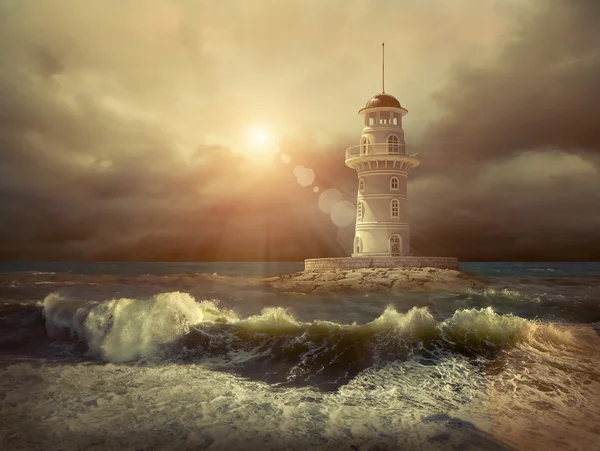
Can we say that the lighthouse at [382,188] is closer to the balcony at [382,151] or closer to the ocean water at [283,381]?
the balcony at [382,151]

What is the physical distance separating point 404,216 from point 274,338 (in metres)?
27.6

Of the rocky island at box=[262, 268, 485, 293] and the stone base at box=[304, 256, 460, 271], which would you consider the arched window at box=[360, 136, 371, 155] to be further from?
the rocky island at box=[262, 268, 485, 293]

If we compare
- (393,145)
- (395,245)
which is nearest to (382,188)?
(393,145)

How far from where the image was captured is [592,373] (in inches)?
381

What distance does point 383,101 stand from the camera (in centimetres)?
3888

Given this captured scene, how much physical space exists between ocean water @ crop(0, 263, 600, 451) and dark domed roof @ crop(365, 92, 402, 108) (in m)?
27.3

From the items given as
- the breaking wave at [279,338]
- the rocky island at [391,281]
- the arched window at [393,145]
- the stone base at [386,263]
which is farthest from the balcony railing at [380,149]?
the breaking wave at [279,338]

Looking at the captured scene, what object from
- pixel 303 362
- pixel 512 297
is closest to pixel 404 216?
pixel 512 297

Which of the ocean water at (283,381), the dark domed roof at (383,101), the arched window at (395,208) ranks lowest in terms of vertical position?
the ocean water at (283,381)

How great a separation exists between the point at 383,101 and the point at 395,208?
886cm

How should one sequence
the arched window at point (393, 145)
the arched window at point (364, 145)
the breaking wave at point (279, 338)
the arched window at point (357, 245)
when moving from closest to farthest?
the breaking wave at point (279, 338), the arched window at point (393, 145), the arched window at point (364, 145), the arched window at point (357, 245)

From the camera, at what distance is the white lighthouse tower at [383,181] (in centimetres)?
3797

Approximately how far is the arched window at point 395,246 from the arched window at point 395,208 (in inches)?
69.8

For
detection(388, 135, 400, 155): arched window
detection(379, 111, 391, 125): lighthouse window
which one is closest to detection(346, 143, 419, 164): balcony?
detection(388, 135, 400, 155): arched window
